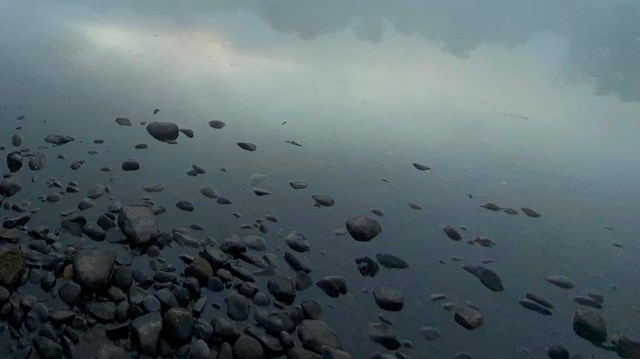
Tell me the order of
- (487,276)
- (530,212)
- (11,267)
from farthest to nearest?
1. (530,212)
2. (487,276)
3. (11,267)

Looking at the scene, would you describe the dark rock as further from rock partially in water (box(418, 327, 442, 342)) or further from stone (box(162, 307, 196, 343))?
rock partially in water (box(418, 327, 442, 342))

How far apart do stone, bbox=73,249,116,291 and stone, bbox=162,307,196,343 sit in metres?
1.36

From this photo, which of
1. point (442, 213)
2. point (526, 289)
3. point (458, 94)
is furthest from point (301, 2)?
point (526, 289)

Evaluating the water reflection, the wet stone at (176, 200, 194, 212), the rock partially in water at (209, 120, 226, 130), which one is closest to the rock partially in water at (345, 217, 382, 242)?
the wet stone at (176, 200, 194, 212)

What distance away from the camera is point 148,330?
6.11 m

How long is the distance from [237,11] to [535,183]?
3299 cm

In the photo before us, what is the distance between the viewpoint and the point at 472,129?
64.8ft

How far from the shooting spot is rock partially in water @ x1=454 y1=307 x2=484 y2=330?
7867mm

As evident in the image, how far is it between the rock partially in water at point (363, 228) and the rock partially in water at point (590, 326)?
4607 mm

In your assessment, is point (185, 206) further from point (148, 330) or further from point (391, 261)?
point (391, 261)

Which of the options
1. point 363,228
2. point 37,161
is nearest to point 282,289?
point 363,228

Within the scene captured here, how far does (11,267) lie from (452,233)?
960cm

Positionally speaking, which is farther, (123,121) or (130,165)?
(123,121)

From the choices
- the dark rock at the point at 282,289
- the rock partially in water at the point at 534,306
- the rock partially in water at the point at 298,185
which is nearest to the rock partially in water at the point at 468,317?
the rock partially in water at the point at 534,306
